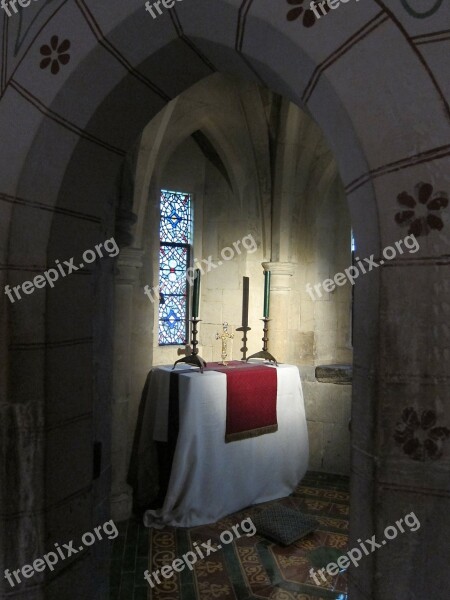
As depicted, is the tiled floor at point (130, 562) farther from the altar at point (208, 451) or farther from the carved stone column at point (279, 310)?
the carved stone column at point (279, 310)

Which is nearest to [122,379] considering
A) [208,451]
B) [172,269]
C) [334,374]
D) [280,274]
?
[208,451]

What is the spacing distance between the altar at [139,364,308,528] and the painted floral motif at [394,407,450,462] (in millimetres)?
2730

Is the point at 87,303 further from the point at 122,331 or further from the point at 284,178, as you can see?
the point at 284,178

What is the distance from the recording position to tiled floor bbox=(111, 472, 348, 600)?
2.80 metres

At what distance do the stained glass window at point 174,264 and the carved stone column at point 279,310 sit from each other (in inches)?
35.1

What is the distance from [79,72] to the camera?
1.37m

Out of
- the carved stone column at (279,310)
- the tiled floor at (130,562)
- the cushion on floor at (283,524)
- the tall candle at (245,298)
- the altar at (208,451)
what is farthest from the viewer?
the carved stone column at (279,310)

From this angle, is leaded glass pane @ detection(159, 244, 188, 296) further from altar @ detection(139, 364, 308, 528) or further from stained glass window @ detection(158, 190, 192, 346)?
altar @ detection(139, 364, 308, 528)

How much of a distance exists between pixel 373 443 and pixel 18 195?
116 cm

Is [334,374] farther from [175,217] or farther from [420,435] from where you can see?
[420,435]

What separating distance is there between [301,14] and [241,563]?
309 cm

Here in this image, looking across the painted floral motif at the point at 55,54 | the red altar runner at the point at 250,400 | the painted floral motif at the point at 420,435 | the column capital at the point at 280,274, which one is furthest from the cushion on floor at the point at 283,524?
the painted floral motif at the point at 55,54

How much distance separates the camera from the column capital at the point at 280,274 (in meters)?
5.11

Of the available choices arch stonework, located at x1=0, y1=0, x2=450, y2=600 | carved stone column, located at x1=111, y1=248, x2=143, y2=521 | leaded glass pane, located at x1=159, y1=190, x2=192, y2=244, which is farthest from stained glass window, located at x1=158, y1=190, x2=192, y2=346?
arch stonework, located at x1=0, y1=0, x2=450, y2=600
